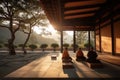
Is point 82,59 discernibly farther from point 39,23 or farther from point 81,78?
point 39,23

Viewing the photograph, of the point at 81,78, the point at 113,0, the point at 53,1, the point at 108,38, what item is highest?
the point at 113,0

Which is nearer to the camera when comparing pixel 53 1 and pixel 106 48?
pixel 53 1

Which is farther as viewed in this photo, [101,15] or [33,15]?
[33,15]

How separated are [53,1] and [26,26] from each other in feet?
76.7

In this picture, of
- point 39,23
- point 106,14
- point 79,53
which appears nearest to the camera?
point 79,53

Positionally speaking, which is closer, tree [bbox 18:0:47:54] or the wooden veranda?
the wooden veranda

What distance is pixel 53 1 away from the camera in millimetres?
9852

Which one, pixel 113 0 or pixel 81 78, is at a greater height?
pixel 113 0

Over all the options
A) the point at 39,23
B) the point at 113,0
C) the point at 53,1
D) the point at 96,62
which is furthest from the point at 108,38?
the point at 39,23

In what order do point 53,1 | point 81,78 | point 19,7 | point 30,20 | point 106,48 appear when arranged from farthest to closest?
point 30,20
point 19,7
point 106,48
point 53,1
point 81,78

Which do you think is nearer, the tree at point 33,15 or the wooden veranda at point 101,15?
the wooden veranda at point 101,15

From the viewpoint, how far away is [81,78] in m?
7.82

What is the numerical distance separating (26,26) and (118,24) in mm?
19182

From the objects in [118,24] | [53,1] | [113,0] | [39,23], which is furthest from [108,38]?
[39,23]
